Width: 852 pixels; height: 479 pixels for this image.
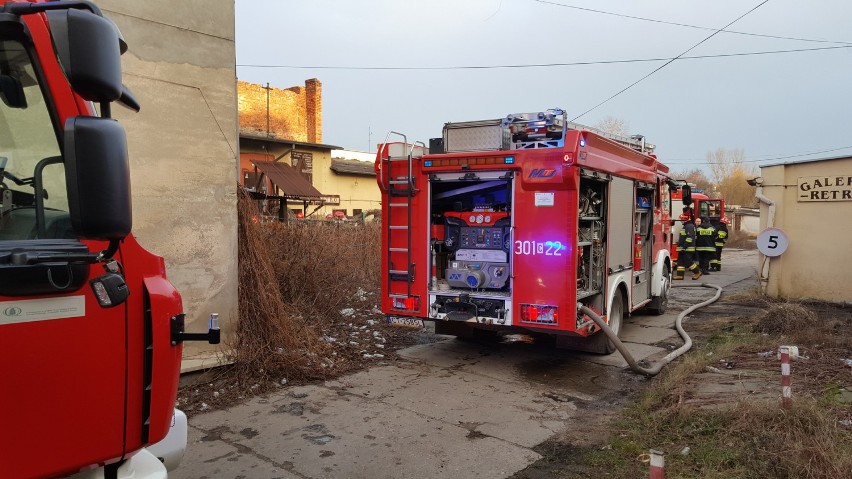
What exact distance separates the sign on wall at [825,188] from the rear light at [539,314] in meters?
7.96

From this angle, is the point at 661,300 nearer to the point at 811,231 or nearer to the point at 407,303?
the point at 811,231

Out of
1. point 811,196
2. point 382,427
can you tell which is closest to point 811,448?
point 382,427

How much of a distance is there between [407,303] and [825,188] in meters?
8.92

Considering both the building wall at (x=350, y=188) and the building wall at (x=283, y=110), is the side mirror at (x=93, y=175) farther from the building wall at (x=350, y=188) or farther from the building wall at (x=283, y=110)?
the building wall at (x=283, y=110)

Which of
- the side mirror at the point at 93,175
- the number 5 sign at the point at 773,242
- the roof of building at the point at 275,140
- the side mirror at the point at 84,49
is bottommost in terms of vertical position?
the number 5 sign at the point at 773,242

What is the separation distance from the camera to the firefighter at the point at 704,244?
1773 centimetres

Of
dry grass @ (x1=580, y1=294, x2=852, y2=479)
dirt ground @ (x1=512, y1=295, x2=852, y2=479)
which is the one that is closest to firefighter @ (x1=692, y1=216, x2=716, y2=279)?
dirt ground @ (x1=512, y1=295, x2=852, y2=479)

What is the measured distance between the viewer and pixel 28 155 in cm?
195

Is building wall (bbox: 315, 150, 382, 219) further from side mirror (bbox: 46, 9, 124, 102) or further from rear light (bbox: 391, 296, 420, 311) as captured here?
side mirror (bbox: 46, 9, 124, 102)

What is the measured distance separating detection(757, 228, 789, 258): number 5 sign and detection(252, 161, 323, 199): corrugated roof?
45.3 feet

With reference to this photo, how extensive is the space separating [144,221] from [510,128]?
4181 millimetres

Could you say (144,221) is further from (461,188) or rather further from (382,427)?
(461,188)

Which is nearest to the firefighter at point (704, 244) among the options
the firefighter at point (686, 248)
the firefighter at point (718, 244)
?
the firefighter at point (686, 248)

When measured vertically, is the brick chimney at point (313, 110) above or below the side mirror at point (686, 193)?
above
